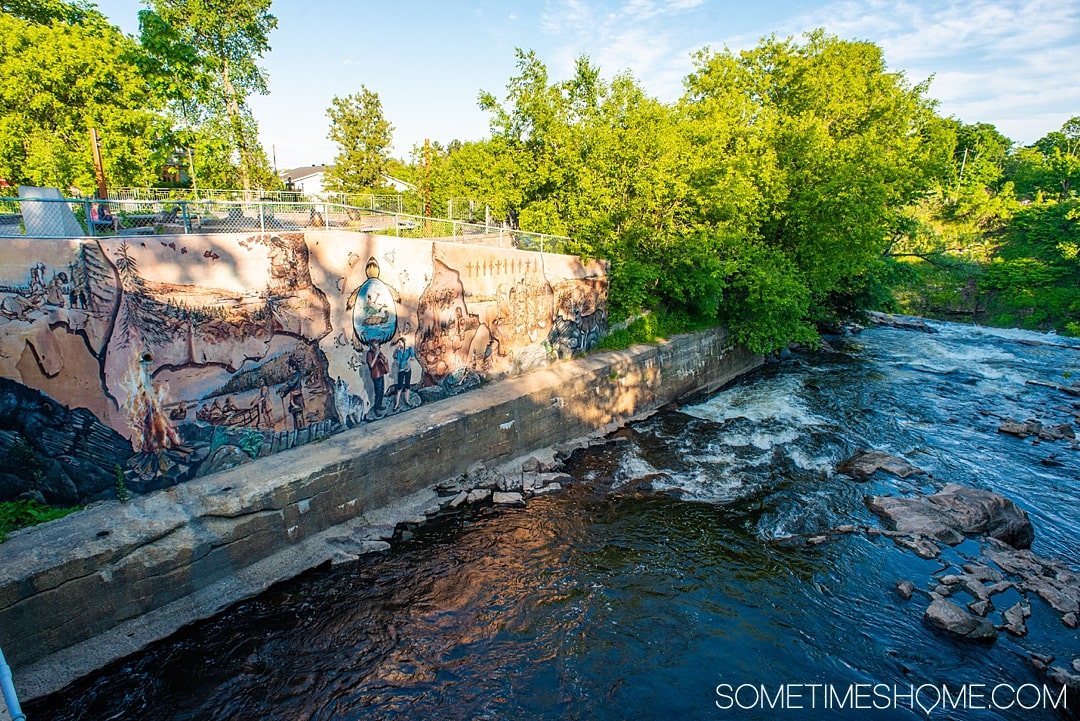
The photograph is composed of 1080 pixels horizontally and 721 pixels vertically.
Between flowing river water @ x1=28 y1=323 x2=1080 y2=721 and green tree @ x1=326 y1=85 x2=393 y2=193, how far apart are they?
1446 inches

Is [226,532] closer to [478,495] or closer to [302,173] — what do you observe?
[478,495]

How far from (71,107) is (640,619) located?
2609cm

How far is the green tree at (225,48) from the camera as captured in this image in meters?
24.5

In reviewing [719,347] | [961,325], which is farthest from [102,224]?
[961,325]

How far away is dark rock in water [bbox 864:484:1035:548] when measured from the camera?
37.2 ft

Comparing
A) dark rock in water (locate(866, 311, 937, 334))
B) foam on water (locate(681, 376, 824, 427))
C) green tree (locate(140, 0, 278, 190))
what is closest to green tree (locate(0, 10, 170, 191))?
green tree (locate(140, 0, 278, 190))

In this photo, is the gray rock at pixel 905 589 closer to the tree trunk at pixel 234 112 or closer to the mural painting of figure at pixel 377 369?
the mural painting of figure at pixel 377 369

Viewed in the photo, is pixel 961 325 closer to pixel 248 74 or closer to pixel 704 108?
pixel 704 108

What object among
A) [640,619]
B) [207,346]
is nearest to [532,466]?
[640,619]

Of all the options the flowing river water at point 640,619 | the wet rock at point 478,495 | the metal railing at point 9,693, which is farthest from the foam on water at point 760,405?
the metal railing at point 9,693

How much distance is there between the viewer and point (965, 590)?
32.1 feet

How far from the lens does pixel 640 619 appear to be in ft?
29.7

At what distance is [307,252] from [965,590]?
45.4 feet

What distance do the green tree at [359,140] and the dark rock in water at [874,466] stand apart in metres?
39.5
